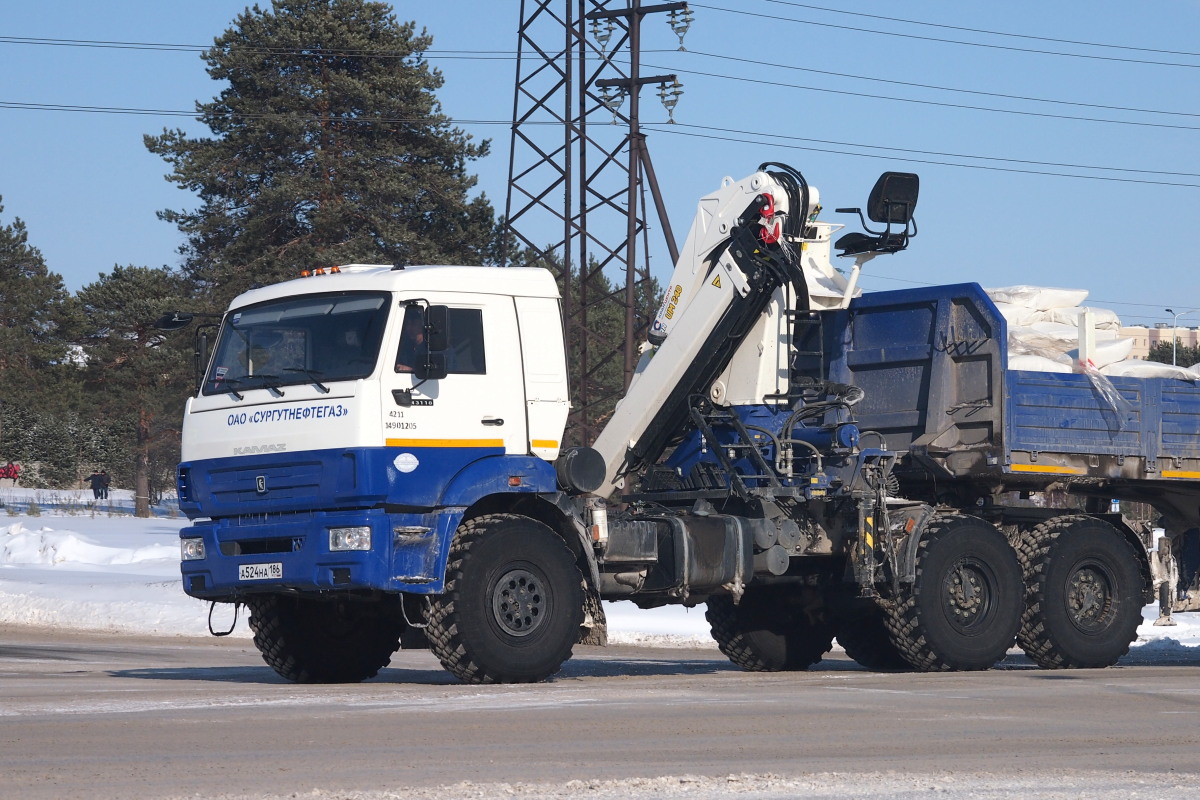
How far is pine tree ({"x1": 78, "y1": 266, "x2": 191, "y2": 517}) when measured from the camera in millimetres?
51250

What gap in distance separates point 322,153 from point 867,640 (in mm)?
30196

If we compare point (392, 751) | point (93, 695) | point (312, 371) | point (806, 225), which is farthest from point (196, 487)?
point (806, 225)

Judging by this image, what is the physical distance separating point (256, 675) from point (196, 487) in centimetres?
230

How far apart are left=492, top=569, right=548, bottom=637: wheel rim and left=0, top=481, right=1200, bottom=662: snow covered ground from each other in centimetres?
870

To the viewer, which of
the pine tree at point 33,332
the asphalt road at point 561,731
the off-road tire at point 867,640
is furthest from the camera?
the pine tree at point 33,332

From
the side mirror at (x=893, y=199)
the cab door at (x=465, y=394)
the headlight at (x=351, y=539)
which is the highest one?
the side mirror at (x=893, y=199)

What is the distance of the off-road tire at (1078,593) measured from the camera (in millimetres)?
14289

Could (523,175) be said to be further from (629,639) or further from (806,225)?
(806,225)

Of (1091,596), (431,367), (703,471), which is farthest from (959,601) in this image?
(431,367)

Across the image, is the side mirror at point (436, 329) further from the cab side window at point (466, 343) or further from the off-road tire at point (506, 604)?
the off-road tire at point (506, 604)

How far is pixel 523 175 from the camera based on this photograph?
1112 inches

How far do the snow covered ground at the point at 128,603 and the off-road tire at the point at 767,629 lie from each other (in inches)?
176

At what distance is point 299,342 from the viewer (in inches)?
456

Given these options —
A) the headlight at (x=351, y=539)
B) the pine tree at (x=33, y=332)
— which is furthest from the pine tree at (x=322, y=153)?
the headlight at (x=351, y=539)
